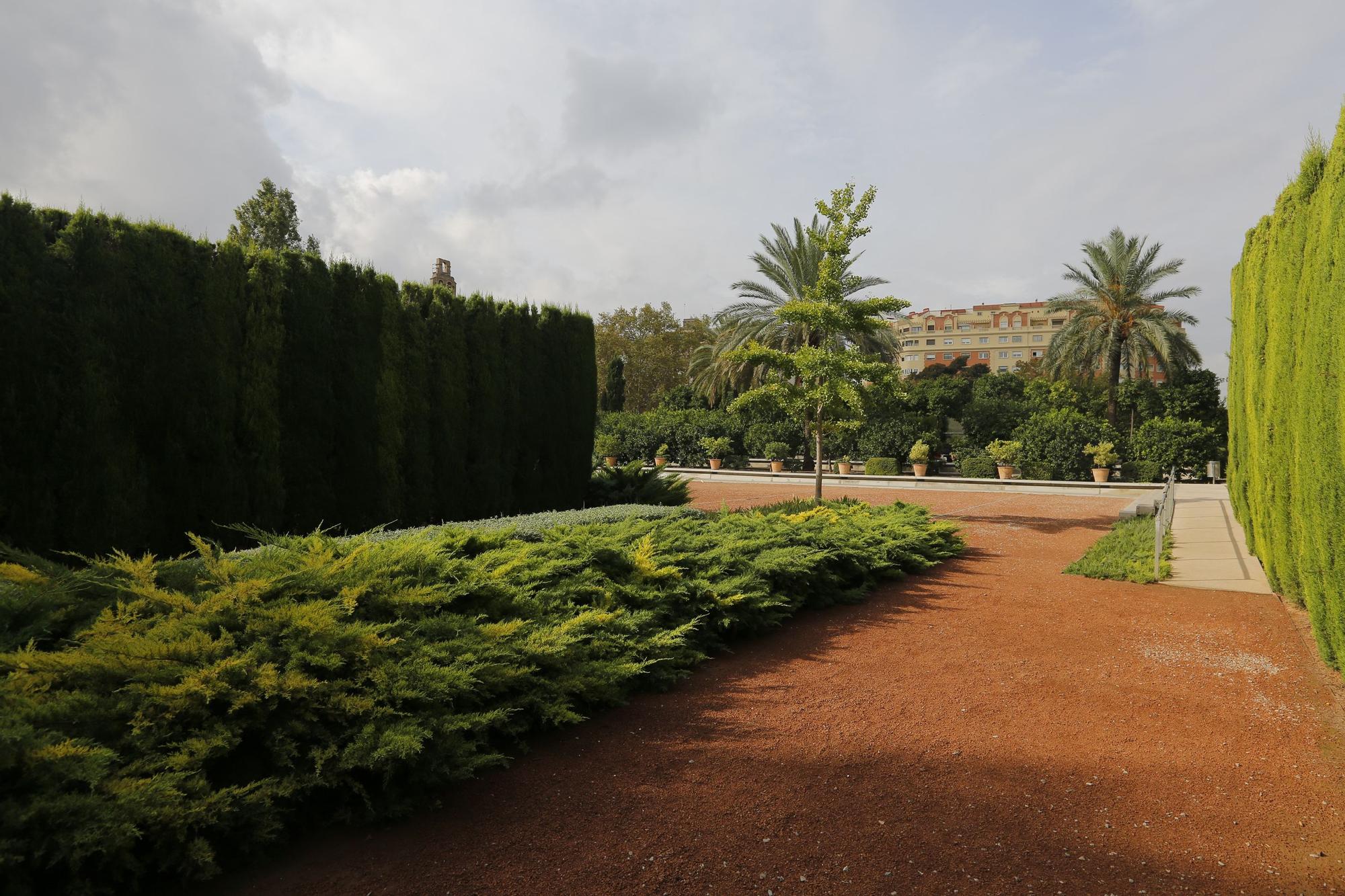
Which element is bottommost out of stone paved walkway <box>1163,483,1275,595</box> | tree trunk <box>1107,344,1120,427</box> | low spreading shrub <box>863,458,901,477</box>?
stone paved walkway <box>1163,483,1275,595</box>

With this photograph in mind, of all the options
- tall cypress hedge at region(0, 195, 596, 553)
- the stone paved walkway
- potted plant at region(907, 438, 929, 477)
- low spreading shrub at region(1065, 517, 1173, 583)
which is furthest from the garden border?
tall cypress hedge at region(0, 195, 596, 553)

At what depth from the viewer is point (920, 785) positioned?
3080 mm

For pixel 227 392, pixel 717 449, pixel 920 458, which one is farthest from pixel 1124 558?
pixel 717 449

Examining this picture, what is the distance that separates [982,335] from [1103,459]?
269 feet

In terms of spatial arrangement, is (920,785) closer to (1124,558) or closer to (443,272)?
(1124,558)

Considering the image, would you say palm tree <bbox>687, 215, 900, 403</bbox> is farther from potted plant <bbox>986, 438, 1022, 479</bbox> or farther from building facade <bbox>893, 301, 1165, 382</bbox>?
building facade <bbox>893, 301, 1165, 382</bbox>

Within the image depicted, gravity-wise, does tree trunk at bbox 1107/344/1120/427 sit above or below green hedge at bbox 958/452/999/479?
above

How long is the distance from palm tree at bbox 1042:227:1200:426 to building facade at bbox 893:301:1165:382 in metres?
65.8

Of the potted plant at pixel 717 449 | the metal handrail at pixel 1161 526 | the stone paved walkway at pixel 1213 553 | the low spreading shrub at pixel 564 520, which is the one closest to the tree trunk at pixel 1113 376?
the stone paved walkway at pixel 1213 553

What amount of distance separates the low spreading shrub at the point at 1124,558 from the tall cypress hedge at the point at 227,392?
6.70 meters

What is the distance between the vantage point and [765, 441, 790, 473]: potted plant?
24.2 meters

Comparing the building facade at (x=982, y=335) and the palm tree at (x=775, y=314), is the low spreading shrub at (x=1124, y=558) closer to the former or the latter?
the palm tree at (x=775, y=314)

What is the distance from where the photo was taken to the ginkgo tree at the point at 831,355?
39.0ft

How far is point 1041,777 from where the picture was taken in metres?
3.17
